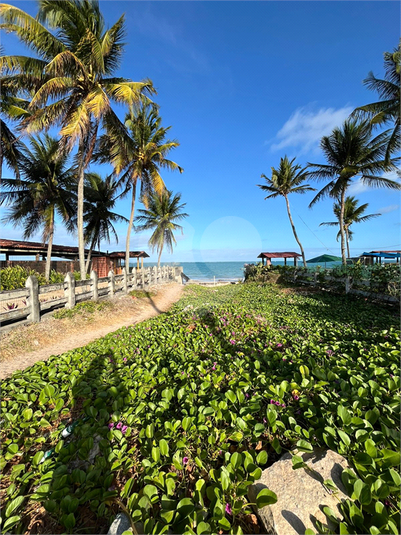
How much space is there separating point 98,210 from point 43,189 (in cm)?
601

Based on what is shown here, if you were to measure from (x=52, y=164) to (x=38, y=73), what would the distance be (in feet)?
27.6

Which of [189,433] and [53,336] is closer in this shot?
[189,433]

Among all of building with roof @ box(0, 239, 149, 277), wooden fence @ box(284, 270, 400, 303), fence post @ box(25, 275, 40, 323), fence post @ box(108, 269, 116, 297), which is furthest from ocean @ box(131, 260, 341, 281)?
fence post @ box(25, 275, 40, 323)

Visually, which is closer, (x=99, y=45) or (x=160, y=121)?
(x=99, y=45)

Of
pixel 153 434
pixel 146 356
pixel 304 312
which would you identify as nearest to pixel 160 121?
pixel 304 312

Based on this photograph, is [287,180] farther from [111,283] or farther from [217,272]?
[217,272]

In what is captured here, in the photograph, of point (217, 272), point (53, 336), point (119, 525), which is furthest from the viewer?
point (217, 272)

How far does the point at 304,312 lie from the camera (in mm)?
6215

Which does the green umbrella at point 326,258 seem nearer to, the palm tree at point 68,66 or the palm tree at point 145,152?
the palm tree at point 145,152

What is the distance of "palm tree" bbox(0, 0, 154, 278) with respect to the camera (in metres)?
8.23

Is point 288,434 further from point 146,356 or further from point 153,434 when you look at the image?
point 146,356

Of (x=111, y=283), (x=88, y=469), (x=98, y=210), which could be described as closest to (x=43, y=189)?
(x=98, y=210)

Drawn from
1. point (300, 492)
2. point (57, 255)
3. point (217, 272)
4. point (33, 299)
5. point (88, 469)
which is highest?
point (57, 255)

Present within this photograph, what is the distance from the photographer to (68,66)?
8.84 metres
